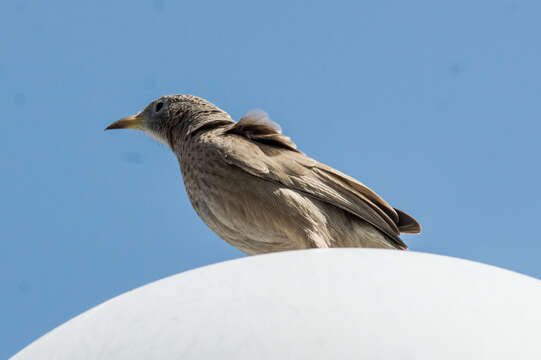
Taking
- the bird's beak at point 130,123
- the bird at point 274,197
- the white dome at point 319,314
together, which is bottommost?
the white dome at point 319,314

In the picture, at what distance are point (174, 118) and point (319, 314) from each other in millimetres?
3318

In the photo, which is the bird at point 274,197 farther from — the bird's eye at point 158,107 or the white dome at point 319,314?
the white dome at point 319,314

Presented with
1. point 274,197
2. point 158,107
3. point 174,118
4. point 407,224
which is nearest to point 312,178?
point 274,197

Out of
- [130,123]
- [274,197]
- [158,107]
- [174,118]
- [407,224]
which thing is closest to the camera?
[274,197]

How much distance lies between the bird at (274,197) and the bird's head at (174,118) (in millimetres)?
291

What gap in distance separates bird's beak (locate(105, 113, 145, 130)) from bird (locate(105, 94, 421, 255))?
91cm

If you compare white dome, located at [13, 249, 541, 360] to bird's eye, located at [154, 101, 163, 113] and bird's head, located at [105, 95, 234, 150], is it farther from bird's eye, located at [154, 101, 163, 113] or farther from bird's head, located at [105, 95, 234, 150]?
bird's eye, located at [154, 101, 163, 113]

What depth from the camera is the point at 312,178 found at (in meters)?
3.93

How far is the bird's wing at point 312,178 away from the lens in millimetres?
3848

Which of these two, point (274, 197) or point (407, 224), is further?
point (407, 224)

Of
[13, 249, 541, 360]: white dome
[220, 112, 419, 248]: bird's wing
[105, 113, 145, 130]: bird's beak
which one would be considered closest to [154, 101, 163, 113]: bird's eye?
[105, 113, 145, 130]: bird's beak

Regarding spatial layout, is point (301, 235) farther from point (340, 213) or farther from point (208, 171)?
point (208, 171)

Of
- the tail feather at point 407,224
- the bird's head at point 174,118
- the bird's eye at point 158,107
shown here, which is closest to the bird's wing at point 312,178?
the tail feather at point 407,224

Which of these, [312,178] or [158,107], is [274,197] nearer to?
[312,178]
